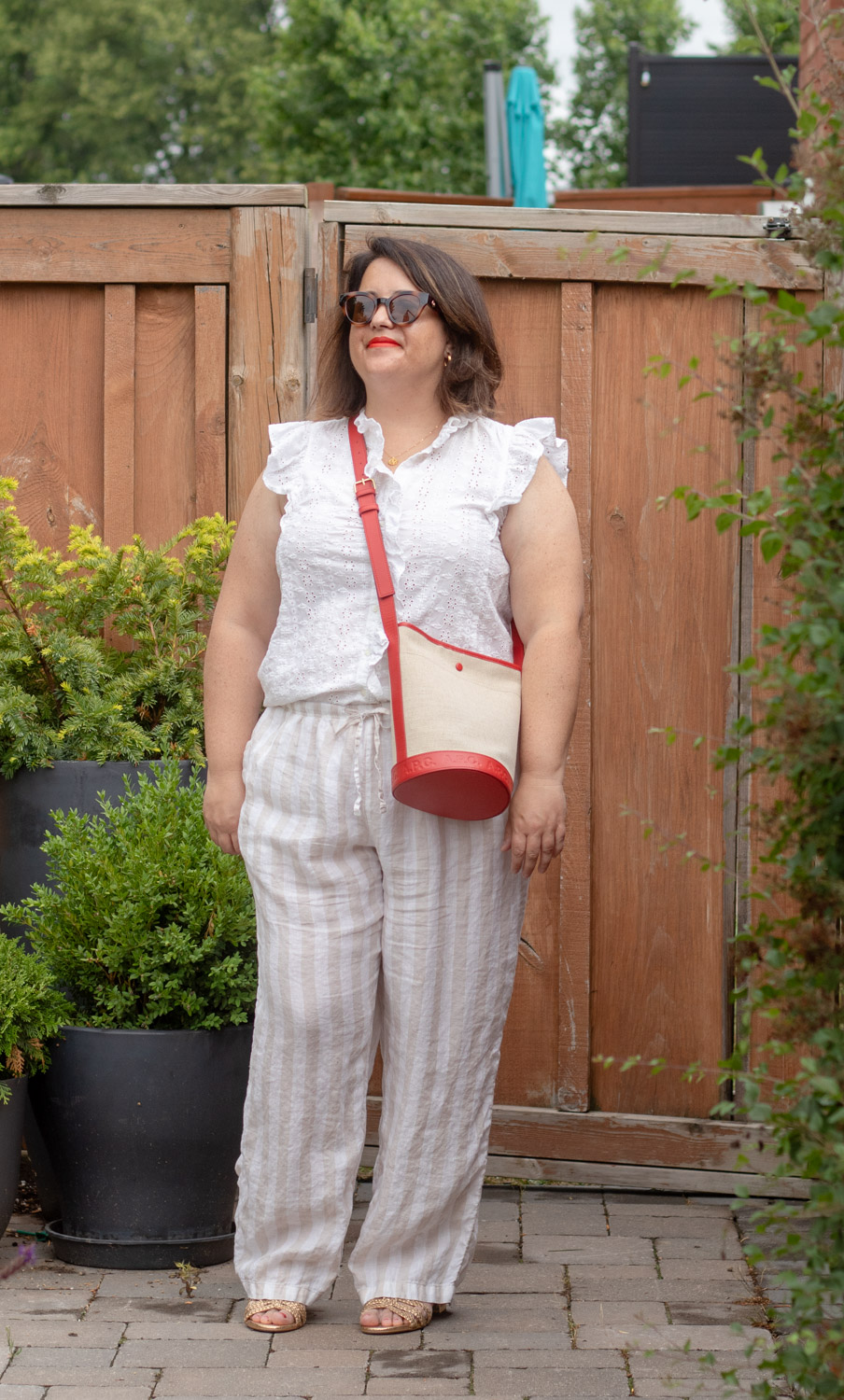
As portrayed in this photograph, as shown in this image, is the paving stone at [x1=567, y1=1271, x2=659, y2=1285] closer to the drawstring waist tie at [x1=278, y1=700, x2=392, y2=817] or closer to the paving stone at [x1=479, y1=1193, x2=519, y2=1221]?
the paving stone at [x1=479, y1=1193, x2=519, y2=1221]

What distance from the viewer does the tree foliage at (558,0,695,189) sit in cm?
2889

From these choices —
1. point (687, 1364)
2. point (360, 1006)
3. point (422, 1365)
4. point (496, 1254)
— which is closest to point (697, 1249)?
point (496, 1254)

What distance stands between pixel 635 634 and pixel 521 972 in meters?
0.91

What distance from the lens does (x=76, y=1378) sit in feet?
8.70

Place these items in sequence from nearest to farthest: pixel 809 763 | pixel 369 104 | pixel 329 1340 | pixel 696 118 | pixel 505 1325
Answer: pixel 809 763, pixel 329 1340, pixel 505 1325, pixel 696 118, pixel 369 104

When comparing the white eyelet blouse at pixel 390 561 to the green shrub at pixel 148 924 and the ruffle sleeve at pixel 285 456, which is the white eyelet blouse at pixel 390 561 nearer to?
the ruffle sleeve at pixel 285 456

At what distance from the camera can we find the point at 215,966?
3137 mm

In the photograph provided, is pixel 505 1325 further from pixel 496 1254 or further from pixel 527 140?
pixel 527 140

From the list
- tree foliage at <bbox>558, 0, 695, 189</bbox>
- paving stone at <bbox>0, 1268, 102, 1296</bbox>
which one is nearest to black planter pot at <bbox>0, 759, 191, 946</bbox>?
paving stone at <bbox>0, 1268, 102, 1296</bbox>

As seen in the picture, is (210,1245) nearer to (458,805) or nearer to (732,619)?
(458,805)

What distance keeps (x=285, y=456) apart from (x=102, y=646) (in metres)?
0.97

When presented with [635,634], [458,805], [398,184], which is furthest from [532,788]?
[398,184]

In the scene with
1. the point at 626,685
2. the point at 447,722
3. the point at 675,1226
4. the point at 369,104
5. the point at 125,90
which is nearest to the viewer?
the point at 447,722

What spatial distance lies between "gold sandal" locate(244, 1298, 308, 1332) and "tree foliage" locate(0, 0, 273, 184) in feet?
104
